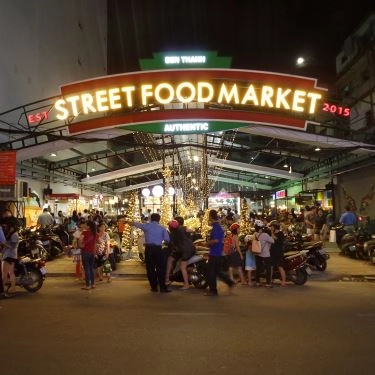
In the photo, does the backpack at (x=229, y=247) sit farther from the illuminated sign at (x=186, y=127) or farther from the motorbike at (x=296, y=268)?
the illuminated sign at (x=186, y=127)

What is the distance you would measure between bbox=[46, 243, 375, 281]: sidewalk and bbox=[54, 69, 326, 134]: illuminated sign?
15.0ft

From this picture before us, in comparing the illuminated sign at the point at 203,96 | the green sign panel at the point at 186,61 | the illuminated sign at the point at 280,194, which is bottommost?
the illuminated sign at the point at 280,194

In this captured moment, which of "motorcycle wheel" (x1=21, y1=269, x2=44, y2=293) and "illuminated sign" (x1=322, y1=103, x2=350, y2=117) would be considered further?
"illuminated sign" (x1=322, y1=103, x2=350, y2=117)

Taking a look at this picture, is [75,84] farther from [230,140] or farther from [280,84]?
[230,140]

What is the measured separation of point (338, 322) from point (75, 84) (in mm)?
10593

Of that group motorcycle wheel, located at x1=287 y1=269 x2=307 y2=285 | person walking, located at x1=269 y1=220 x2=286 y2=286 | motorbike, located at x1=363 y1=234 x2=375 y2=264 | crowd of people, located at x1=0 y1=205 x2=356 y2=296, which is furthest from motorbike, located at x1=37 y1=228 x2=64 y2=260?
motorbike, located at x1=363 y1=234 x2=375 y2=264

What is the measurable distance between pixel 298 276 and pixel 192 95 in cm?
612

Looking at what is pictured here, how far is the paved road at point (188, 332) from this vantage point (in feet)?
19.0

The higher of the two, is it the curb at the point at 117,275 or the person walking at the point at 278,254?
the person walking at the point at 278,254

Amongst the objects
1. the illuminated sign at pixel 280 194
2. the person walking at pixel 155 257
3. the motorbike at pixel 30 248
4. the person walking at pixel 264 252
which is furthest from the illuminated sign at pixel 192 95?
the illuminated sign at pixel 280 194

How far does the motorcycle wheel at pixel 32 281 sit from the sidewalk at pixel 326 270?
3.10 meters

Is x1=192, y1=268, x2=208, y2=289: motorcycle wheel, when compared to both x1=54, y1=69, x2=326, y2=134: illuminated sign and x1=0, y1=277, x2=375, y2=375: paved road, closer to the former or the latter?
x1=0, y1=277, x2=375, y2=375: paved road

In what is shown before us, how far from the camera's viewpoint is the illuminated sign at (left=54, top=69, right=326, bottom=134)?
14.7 metres

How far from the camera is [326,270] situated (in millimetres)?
15094
